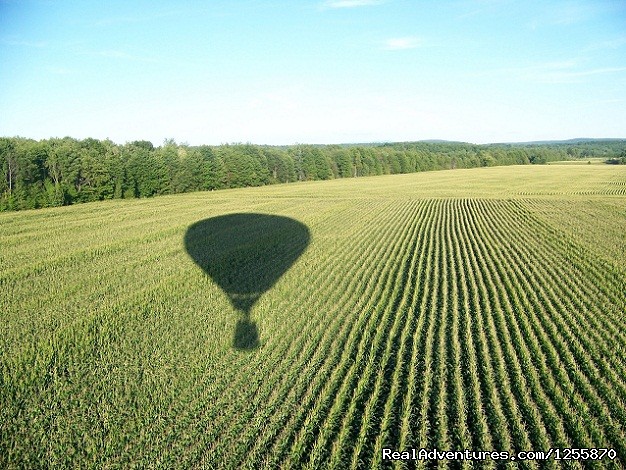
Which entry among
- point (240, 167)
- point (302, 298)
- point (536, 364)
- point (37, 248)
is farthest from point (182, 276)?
point (240, 167)

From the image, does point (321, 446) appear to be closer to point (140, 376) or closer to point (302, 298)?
point (140, 376)

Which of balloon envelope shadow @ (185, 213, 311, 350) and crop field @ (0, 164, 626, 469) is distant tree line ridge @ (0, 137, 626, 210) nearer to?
balloon envelope shadow @ (185, 213, 311, 350)

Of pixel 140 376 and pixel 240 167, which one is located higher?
pixel 240 167

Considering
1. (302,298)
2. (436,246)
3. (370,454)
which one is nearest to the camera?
(370,454)

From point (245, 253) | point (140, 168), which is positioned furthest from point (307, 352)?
point (140, 168)

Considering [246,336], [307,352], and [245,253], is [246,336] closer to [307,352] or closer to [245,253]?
[307,352]

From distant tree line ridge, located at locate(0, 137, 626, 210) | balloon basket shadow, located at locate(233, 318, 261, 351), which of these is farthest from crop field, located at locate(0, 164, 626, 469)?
distant tree line ridge, located at locate(0, 137, 626, 210)
